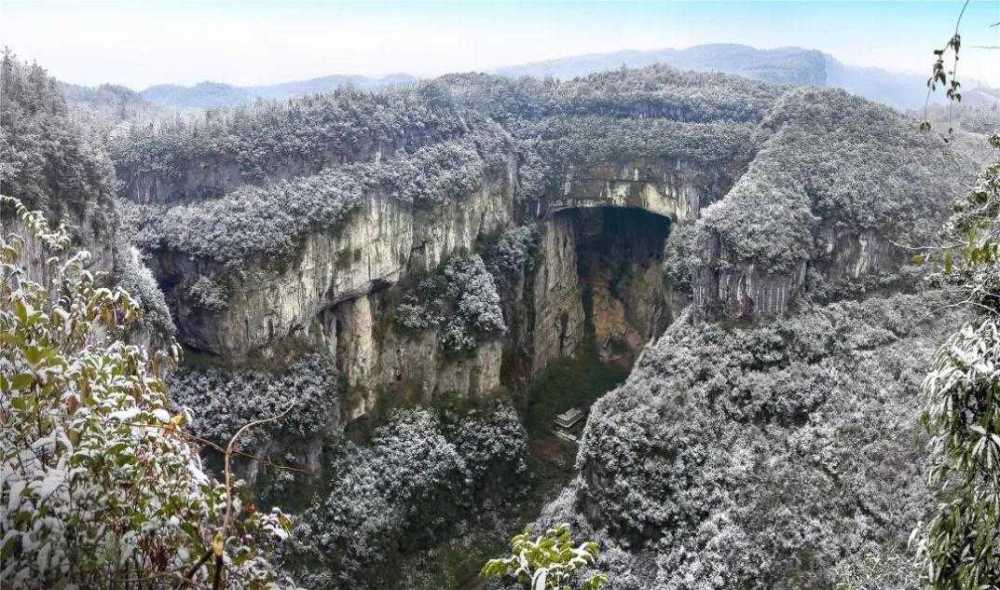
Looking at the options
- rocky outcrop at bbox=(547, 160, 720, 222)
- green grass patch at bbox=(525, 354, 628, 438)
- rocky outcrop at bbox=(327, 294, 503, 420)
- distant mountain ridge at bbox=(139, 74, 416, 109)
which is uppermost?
distant mountain ridge at bbox=(139, 74, 416, 109)

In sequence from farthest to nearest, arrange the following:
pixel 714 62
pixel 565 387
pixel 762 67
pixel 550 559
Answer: pixel 714 62 < pixel 762 67 < pixel 565 387 < pixel 550 559

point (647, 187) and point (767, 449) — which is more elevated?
point (647, 187)

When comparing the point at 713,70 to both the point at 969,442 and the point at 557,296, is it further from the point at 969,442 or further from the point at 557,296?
the point at 969,442

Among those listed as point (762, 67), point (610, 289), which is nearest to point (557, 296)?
point (610, 289)

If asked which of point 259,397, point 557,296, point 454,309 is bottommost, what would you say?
point 259,397

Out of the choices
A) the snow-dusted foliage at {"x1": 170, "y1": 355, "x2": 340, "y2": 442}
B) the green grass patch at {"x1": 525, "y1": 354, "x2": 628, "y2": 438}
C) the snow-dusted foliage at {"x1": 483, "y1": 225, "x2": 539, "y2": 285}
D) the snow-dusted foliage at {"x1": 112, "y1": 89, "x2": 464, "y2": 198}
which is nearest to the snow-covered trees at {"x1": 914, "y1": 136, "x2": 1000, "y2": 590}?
the snow-dusted foliage at {"x1": 170, "y1": 355, "x2": 340, "y2": 442}

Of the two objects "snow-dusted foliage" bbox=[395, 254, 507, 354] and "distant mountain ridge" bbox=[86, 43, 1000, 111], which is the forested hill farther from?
"distant mountain ridge" bbox=[86, 43, 1000, 111]

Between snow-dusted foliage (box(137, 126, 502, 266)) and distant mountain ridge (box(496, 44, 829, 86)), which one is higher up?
distant mountain ridge (box(496, 44, 829, 86))
